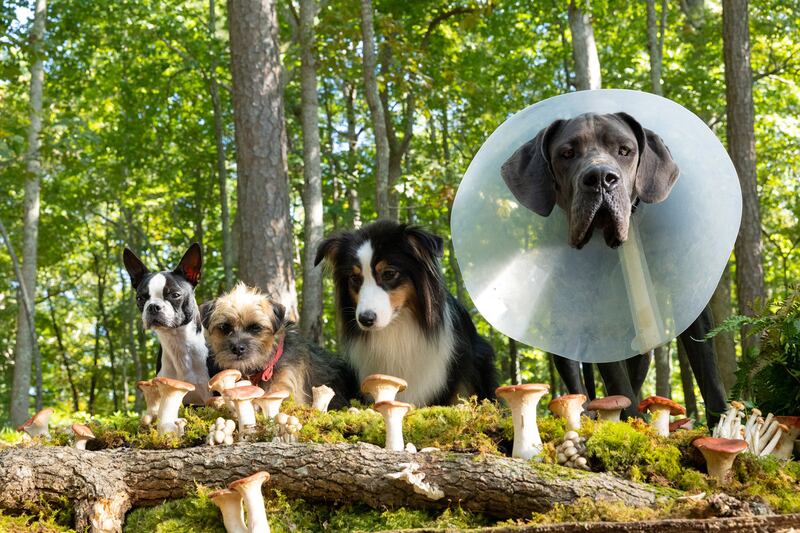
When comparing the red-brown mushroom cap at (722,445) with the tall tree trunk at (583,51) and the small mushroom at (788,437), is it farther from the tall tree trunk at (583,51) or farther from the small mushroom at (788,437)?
the tall tree trunk at (583,51)

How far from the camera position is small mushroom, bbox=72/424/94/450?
482 cm

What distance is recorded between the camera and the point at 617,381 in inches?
211

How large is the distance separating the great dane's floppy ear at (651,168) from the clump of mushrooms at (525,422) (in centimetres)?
146

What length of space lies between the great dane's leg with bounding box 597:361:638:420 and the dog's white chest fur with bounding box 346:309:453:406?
1.29 m

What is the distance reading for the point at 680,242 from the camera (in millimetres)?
5176

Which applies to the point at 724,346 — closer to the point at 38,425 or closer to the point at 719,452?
the point at 719,452

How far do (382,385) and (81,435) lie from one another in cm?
191

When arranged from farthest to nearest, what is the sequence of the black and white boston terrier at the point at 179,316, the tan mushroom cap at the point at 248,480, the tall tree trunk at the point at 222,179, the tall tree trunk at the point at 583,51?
the tall tree trunk at the point at 222,179, the tall tree trunk at the point at 583,51, the black and white boston terrier at the point at 179,316, the tan mushroom cap at the point at 248,480

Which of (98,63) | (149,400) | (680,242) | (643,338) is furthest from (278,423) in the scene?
(98,63)

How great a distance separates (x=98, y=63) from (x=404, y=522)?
18.3 metres

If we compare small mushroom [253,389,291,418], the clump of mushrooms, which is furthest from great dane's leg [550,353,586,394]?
small mushroom [253,389,291,418]

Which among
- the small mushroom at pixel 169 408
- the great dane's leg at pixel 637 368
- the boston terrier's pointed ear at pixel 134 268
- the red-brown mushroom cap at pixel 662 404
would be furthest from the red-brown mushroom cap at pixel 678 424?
the boston terrier's pointed ear at pixel 134 268

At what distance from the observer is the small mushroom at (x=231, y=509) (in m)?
3.75

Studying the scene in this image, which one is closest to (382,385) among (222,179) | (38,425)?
(38,425)
